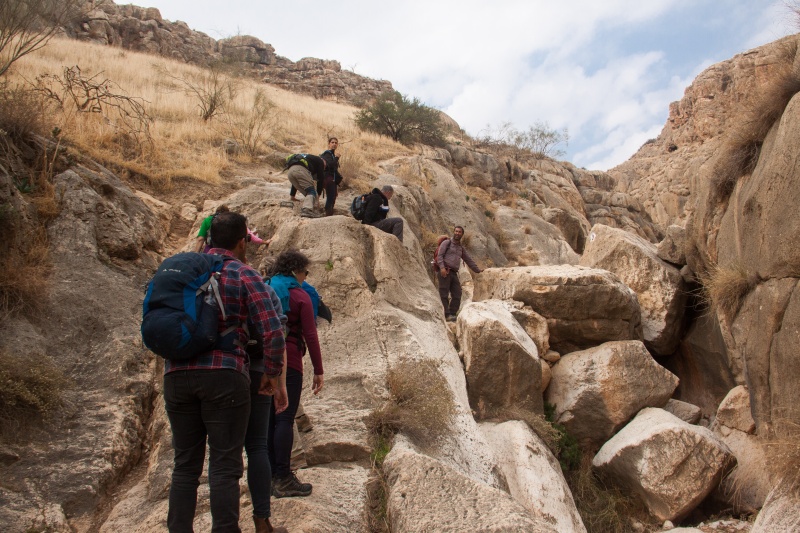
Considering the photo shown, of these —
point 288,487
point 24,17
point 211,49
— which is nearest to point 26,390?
point 288,487

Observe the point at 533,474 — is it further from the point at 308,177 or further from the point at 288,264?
the point at 308,177

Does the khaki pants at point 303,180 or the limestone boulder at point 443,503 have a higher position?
the khaki pants at point 303,180

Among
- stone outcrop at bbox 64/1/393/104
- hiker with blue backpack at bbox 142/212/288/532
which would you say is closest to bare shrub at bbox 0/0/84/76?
hiker with blue backpack at bbox 142/212/288/532

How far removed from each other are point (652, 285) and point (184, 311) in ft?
29.0

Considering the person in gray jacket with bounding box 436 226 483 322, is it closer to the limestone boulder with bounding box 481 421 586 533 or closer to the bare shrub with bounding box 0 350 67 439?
the limestone boulder with bounding box 481 421 586 533

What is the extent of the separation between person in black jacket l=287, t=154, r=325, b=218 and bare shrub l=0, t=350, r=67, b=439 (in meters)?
4.62

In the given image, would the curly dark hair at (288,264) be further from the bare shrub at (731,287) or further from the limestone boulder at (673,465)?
the bare shrub at (731,287)

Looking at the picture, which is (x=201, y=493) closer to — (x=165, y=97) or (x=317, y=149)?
(x=317, y=149)

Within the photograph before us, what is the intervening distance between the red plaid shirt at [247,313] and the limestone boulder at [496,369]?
14.6ft

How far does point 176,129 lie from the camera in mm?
13328

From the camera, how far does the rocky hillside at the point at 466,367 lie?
4035 millimetres

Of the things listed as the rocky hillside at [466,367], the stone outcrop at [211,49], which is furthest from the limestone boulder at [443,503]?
the stone outcrop at [211,49]

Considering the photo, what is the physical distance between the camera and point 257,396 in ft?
10.4

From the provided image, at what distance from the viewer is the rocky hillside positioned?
404 cm
